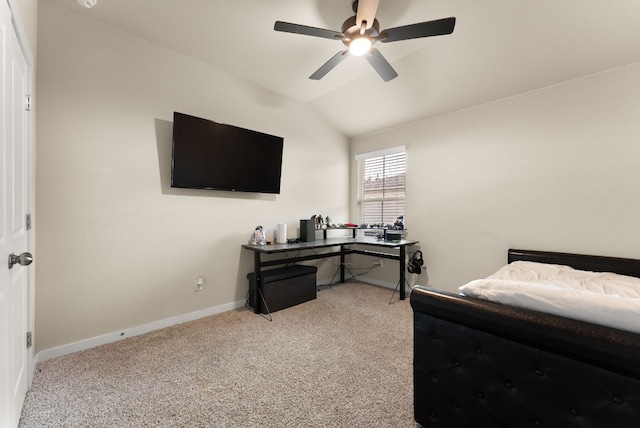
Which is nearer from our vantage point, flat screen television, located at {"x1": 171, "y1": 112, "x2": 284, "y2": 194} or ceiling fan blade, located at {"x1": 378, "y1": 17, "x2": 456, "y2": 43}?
ceiling fan blade, located at {"x1": 378, "y1": 17, "x2": 456, "y2": 43}

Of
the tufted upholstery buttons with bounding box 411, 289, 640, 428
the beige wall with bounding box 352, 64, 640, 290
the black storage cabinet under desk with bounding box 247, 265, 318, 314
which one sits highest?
the beige wall with bounding box 352, 64, 640, 290

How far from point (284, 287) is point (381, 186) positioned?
2284mm

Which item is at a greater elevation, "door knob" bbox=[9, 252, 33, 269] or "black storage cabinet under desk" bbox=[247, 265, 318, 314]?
"door knob" bbox=[9, 252, 33, 269]

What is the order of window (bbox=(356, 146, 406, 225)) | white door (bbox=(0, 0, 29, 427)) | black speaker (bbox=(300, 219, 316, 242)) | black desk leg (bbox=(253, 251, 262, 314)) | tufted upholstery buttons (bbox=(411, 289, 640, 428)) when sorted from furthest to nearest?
window (bbox=(356, 146, 406, 225))
black speaker (bbox=(300, 219, 316, 242))
black desk leg (bbox=(253, 251, 262, 314))
white door (bbox=(0, 0, 29, 427))
tufted upholstery buttons (bbox=(411, 289, 640, 428))

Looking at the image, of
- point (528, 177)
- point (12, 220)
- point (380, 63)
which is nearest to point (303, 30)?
point (380, 63)

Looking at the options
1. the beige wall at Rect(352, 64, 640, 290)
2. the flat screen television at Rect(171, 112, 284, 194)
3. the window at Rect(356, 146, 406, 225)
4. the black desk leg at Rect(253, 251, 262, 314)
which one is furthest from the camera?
the window at Rect(356, 146, 406, 225)

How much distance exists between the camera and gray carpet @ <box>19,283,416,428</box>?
4.95ft

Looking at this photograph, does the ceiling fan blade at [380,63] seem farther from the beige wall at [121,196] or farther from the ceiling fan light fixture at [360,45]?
the beige wall at [121,196]

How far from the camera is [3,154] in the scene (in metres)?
1.19

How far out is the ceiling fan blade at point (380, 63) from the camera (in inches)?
86.9

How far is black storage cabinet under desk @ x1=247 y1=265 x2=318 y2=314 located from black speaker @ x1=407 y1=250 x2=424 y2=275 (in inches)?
53.8

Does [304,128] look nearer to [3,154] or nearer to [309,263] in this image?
[309,263]

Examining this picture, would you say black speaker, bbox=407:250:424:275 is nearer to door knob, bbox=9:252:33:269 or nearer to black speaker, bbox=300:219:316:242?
black speaker, bbox=300:219:316:242

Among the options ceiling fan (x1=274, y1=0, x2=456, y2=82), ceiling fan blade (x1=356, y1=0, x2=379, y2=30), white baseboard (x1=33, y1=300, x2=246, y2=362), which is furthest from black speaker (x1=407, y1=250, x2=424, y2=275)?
ceiling fan blade (x1=356, y1=0, x2=379, y2=30)
